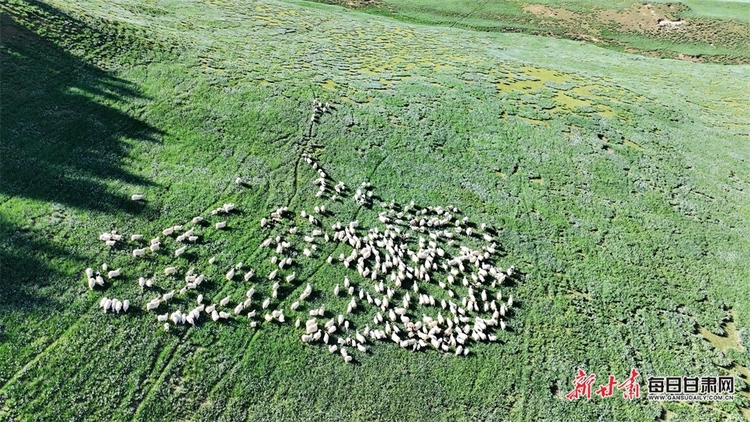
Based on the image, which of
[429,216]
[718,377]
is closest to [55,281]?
[429,216]

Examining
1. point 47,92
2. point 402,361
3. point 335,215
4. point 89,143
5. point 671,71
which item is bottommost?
point 402,361

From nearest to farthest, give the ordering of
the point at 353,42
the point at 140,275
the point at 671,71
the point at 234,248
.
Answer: the point at 140,275 → the point at 234,248 → the point at 353,42 → the point at 671,71

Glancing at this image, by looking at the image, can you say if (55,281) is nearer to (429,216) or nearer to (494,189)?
(429,216)

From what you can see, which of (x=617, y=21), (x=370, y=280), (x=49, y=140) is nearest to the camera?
(x=370, y=280)

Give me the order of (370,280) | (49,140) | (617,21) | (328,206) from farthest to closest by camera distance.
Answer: (617,21) < (328,206) < (49,140) < (370,280)

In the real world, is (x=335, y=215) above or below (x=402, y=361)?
above

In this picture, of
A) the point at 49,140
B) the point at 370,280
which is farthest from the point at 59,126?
the point at 370,280

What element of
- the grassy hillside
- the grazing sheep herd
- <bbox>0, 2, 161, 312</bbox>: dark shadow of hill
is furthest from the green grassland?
the grassy hillside

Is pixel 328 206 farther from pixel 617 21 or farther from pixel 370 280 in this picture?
pixel 617 21
